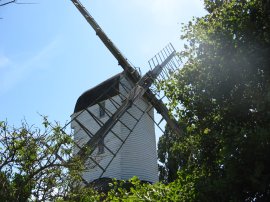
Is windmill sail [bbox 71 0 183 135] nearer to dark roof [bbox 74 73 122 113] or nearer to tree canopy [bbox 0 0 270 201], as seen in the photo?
dark roof [bbox 74 73 122 113]

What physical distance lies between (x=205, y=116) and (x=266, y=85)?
1.68 m

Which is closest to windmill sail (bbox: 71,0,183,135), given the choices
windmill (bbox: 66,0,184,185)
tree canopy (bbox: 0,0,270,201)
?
windmill (bbox: 66,0,184,185)

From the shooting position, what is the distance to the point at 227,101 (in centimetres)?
856

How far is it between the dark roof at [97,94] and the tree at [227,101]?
14.9 metres

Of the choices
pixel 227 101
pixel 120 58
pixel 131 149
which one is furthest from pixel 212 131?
pixel 120 58

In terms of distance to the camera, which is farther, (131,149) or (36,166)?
(131,149)

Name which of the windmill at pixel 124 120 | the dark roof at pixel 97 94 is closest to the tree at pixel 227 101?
the windmill at pixel 124 120

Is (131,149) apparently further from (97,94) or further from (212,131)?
(212,131)

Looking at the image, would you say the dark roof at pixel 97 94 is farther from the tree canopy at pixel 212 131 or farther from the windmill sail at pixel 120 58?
the tree canopy at pixel 212 131

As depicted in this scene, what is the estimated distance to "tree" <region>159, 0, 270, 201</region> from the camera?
23.8ft

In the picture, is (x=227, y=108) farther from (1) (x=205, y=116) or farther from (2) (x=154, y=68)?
(2) (x=154, y=68)

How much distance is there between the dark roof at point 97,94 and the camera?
2452 cm

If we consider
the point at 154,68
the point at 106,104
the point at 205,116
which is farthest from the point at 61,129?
the point at 154,68

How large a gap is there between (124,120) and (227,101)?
14440mm
